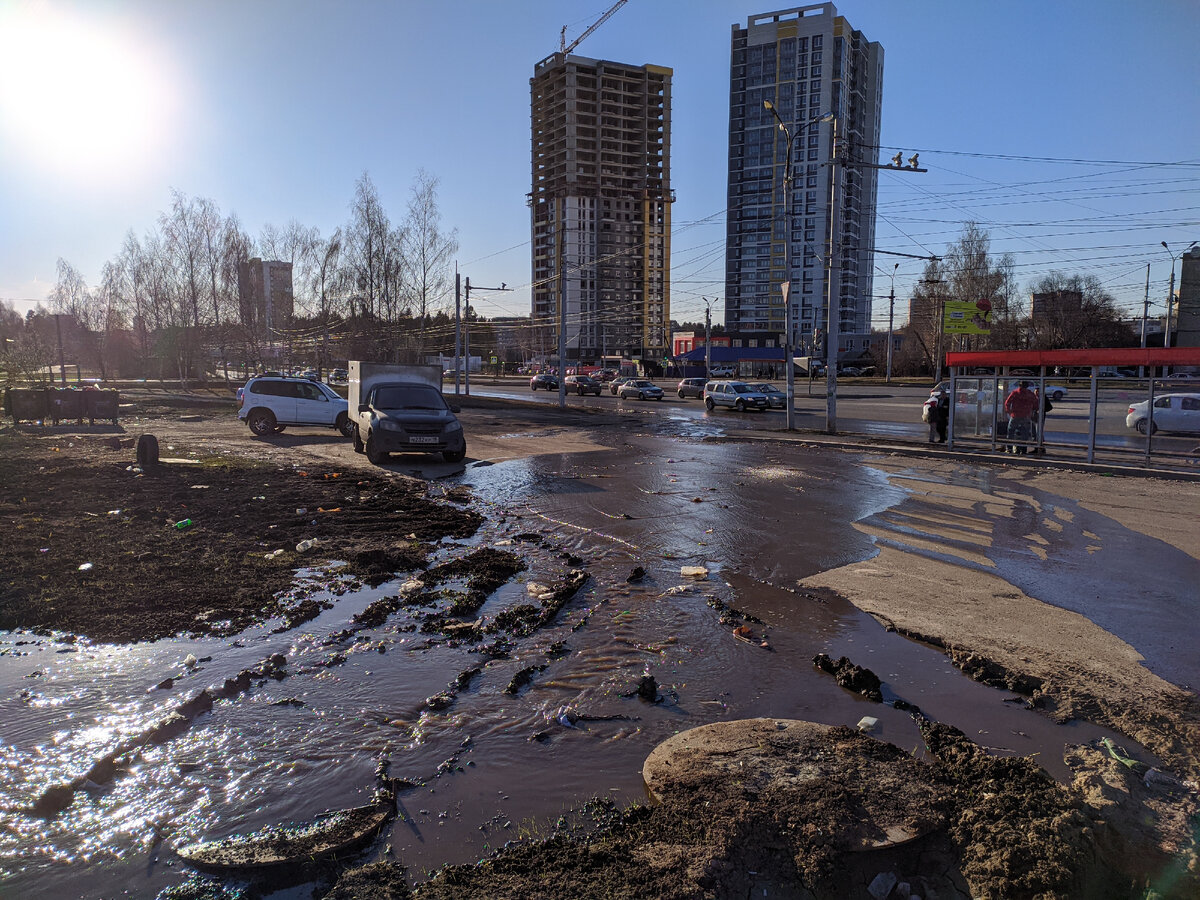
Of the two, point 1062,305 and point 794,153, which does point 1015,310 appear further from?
point 794,153

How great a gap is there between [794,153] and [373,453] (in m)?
110

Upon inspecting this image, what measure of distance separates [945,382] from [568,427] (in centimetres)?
1329

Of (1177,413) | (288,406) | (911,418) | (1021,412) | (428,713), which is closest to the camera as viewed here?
(428,713)

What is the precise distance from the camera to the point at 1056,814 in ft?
10.7

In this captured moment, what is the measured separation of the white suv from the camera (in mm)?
22859

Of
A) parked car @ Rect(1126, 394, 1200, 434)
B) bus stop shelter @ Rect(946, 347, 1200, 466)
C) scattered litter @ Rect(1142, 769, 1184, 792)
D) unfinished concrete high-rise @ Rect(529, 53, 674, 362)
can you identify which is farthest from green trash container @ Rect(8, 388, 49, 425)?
unfinished concrete high-rise @ Rect(529, 53, 674, 362)

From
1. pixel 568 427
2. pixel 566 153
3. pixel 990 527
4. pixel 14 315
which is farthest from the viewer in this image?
pixel 566 153

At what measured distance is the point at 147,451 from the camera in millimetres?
14258

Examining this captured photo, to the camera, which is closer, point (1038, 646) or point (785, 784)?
point (785, 784)

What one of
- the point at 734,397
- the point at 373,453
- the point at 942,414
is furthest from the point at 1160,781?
the point at 734,397

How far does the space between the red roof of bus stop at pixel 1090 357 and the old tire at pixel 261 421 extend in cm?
2015

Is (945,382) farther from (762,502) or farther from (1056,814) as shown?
(1056,814)

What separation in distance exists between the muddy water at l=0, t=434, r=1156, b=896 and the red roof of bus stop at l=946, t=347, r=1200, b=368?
1071 centimetres

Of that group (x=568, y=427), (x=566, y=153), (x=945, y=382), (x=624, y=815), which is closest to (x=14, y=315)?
(x=566, y=153)
